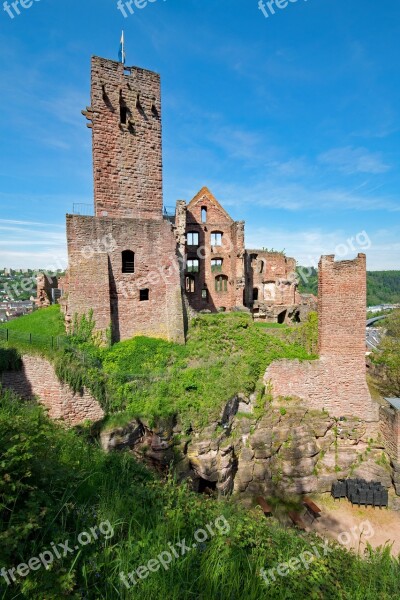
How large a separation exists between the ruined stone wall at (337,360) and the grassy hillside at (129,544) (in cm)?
865

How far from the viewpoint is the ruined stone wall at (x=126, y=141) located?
45.5ft

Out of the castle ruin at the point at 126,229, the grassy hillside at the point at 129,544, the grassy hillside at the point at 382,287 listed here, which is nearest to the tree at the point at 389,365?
the castle ruin at the point at 126,229

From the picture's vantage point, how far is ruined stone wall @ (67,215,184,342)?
12.9 meters

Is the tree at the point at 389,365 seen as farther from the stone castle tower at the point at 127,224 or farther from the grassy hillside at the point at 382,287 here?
the grassy hillside at the point at 382,287

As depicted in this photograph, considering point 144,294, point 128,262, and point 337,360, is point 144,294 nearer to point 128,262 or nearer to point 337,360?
point 128,262

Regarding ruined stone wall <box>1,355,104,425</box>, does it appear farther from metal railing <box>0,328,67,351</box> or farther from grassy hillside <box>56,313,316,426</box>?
metal railing <box>0,328,67,351</box>

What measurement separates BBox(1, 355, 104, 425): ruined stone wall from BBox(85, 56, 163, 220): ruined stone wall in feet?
23.5

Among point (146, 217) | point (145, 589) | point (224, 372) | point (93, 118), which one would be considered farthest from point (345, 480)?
point (93, 118)

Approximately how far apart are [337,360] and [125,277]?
10.3 m

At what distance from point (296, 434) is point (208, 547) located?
33.9 ft

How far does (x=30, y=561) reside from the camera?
2.94m

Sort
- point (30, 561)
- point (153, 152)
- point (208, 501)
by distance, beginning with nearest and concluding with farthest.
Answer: point (30, 561) < point (208, 501) < point (153, 152)

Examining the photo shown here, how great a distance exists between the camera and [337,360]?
45.4 feet

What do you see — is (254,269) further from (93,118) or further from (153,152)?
(93,118)
